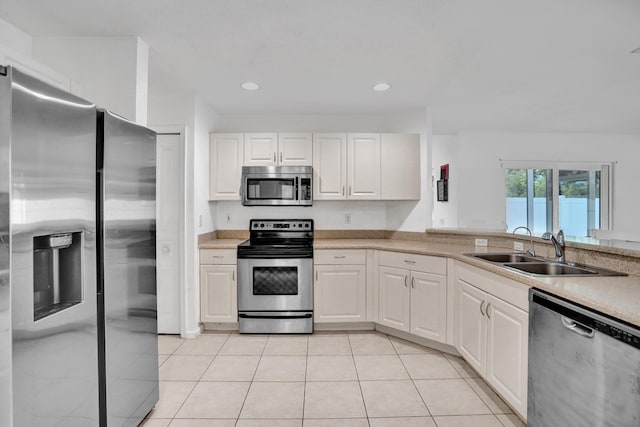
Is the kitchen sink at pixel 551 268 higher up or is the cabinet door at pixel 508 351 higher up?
the kitchen sink at pixel 551 268

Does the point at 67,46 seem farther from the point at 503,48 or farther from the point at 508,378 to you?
the point at 508,378

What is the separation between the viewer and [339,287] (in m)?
3.44

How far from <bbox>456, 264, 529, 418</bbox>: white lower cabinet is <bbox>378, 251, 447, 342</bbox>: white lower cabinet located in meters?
0.20

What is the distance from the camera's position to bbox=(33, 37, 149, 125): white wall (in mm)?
2162

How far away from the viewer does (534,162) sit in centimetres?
500

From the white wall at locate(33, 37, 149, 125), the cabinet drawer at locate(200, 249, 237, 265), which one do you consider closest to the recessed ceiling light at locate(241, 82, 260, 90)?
the white wall at locate(33, 37, 149, 125)

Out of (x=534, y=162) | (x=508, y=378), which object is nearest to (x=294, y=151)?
(x=508, y=378)

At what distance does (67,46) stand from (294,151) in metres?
2.06

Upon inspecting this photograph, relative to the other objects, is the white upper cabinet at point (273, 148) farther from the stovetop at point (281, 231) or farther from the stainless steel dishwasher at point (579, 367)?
the stainless steel dishwasher at point (579, 367)

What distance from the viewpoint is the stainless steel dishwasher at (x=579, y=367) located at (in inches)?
47.6

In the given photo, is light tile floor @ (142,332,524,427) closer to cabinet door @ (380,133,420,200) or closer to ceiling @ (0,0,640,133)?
cabinet door @ (380,133,420,200)

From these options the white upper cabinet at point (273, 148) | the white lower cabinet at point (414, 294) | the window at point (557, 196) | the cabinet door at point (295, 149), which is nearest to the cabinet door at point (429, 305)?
the white lower cabinet at point (414, 294)

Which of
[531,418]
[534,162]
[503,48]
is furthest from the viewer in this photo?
[534,162]

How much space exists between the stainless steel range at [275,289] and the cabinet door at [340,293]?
0.11 metres
